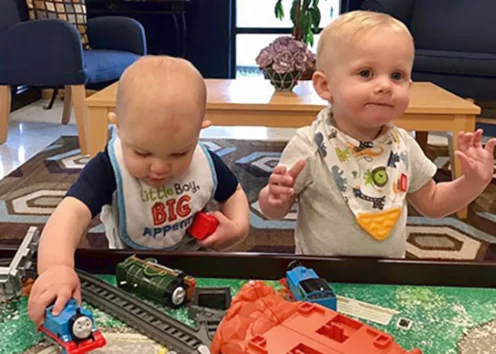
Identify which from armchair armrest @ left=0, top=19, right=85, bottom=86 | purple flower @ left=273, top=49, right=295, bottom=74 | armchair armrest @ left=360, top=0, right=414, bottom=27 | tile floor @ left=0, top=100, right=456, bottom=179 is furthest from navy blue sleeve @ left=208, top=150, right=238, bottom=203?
armchair armrest @ left=360, top=0, right=414, bottom=27

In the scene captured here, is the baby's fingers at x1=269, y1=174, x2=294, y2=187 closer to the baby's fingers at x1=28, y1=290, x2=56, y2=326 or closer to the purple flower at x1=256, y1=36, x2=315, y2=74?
the baby's fingers at x1=28, y1=290, x2=56, y2=326

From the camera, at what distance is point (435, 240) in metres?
1.66

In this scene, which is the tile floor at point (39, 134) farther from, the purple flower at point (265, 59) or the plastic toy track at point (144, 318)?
the plastic toy track at point (144, 318)

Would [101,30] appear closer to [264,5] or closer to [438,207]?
[264,5]

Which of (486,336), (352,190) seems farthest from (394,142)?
(486,336)

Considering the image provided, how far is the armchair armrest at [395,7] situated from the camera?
3006mm

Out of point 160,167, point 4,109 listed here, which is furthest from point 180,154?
point 4,109

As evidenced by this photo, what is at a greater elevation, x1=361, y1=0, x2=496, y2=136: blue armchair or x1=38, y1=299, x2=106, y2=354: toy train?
x1=38, y1=299, x2=106, y2=354: toy train

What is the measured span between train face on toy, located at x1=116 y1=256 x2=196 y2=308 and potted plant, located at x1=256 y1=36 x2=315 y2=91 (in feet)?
4.85

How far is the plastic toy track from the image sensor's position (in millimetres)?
545

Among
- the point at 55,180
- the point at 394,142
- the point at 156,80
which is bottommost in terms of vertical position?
the point at 55,180

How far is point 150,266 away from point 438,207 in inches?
18.1

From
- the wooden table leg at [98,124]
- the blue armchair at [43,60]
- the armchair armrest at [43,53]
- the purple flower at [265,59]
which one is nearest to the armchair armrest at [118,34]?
the blue armchair at [43,60]

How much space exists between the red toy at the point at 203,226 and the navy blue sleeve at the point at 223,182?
0.07m
